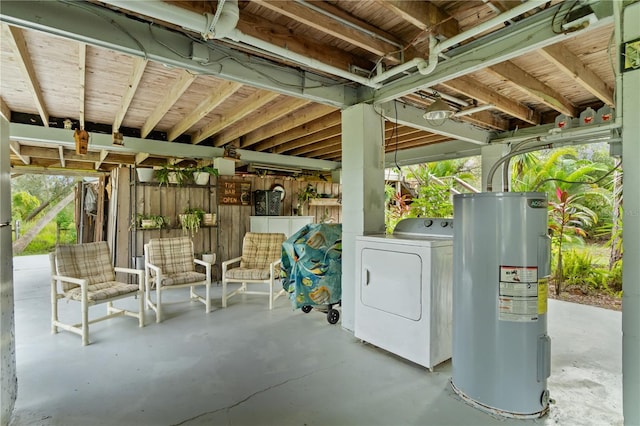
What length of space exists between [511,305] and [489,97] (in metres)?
2.73

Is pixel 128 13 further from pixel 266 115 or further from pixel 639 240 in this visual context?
pixel 639 240

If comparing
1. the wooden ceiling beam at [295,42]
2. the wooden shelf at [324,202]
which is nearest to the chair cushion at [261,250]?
the wooden shelf at [324,202]

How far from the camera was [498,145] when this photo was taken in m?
5.34

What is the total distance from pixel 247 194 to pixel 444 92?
4057 mm

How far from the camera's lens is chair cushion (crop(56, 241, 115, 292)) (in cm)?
356

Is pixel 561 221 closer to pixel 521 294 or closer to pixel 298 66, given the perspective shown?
pixel 521 294

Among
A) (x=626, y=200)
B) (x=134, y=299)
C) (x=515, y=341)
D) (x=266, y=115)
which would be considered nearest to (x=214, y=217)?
(x=134, y=299)

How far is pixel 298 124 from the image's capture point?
4.79 meters

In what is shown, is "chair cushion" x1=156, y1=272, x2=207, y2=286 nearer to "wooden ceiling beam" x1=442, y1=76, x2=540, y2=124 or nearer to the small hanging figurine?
the small hanging figurine

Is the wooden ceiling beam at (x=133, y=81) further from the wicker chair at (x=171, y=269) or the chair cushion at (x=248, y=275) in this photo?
the chair cushion at (x=248, y=275)

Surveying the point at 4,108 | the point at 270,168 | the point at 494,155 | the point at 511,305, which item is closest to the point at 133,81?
the point at 4,108

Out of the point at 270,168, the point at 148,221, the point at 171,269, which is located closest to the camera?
the point at 171,269

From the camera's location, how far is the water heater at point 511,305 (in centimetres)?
209

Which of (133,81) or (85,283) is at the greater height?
(133,81)
